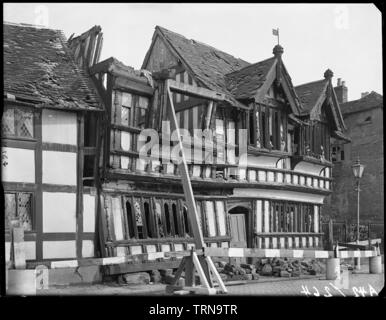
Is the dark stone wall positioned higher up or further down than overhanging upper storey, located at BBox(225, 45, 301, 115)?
further down

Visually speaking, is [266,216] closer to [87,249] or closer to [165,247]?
[165,247]

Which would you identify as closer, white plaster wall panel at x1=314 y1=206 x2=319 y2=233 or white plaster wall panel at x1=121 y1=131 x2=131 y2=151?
white plaster wall panel at x1=121 y1=131 x2=131 y2=151

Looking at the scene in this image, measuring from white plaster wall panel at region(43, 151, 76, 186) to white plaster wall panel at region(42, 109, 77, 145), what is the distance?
0.97 feet

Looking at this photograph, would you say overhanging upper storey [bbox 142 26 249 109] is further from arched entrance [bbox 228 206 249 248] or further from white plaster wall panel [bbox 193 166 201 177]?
arched entrance [bbox 228 206 249 248]

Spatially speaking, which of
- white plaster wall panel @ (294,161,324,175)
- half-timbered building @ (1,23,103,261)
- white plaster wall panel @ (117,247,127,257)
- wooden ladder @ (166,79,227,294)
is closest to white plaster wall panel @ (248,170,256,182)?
white plaster wall panel @ (294,161,324,175)

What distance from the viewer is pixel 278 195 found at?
15734 millimetres

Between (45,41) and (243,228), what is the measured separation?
7.30 meters

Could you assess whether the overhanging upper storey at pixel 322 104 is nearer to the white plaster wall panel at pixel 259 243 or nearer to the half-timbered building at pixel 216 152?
the half-timbered building at pixel 216 152

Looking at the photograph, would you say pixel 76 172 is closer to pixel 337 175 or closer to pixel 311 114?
pixel 311 114

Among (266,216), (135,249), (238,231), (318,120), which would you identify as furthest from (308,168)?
(135,249)

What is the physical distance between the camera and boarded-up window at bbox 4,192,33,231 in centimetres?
1049

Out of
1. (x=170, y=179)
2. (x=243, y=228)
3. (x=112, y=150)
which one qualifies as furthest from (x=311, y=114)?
(x=112, y=150)

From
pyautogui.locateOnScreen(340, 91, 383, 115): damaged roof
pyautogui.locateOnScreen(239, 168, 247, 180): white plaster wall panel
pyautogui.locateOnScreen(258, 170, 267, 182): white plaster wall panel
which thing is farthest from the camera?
pyautogui.locateOnScreen(340, 91, 383, 115): damaged roof
